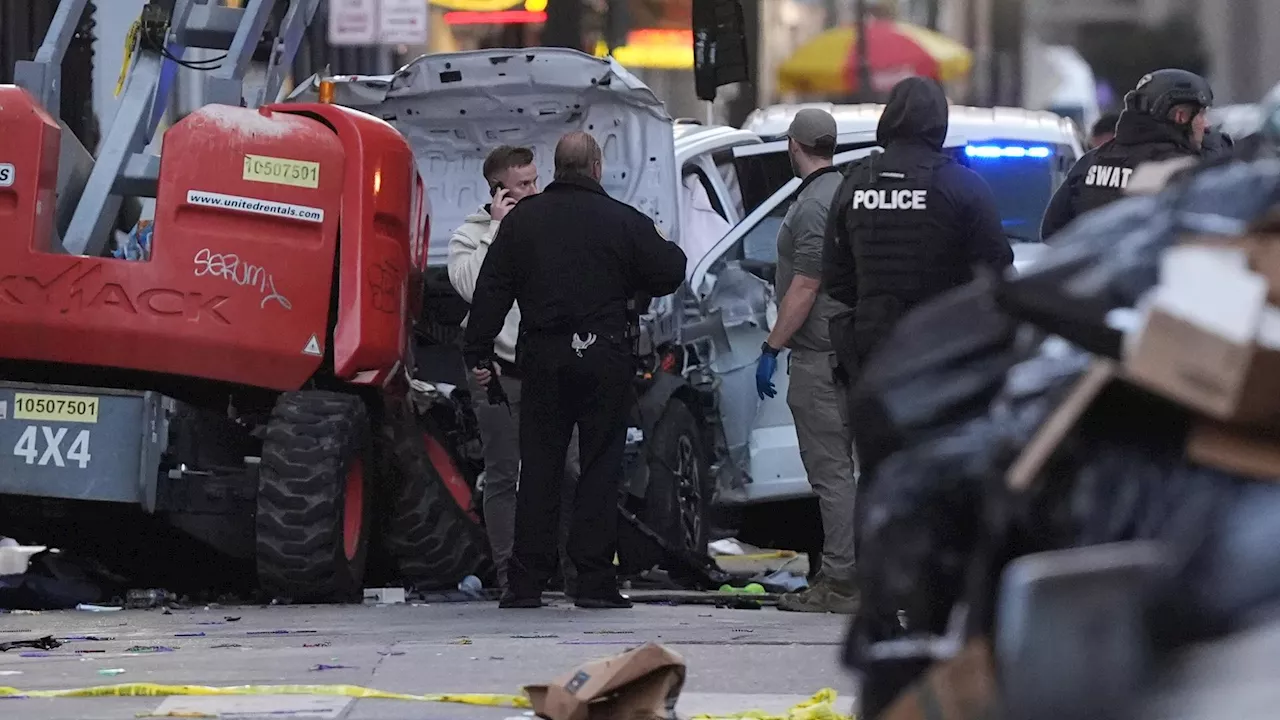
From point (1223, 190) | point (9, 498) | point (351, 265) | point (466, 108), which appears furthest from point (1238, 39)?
point (1223, 190)

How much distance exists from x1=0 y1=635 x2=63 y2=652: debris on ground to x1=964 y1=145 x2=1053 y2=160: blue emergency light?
5.63 m

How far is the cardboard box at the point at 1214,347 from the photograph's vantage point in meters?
3.45

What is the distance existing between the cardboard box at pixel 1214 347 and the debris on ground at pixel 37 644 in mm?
5162

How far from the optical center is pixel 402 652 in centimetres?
750

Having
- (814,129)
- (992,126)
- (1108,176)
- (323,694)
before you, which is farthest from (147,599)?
(992,126)

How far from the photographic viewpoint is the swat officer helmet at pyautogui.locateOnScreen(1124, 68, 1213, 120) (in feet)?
29.9

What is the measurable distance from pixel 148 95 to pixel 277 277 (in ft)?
4.11

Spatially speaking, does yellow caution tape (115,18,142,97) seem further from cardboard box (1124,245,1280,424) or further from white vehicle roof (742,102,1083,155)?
cardboard box (1124,245,1280,424)

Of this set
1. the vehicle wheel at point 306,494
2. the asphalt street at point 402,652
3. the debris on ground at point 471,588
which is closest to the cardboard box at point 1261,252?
the asphalt street at point 402,652

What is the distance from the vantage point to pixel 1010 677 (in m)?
3.55

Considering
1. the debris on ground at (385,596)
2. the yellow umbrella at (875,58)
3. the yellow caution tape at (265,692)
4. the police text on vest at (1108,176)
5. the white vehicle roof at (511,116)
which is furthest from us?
the yellow umbrella at (875,58)

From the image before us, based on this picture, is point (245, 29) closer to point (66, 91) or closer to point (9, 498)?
point (9, 498)

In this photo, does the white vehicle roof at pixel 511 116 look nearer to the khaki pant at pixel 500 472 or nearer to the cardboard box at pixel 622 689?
the khaki pant at pixel 500 472

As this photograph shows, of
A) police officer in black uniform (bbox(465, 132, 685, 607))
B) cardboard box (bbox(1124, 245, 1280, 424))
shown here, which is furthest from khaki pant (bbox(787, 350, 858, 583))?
cardboard box (bbox(1124, 245, 1280, 424))
